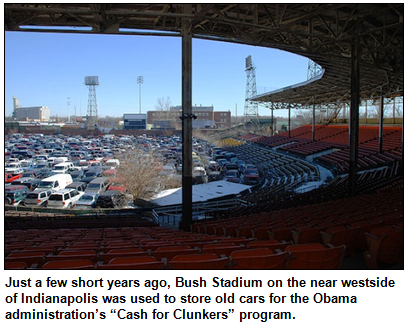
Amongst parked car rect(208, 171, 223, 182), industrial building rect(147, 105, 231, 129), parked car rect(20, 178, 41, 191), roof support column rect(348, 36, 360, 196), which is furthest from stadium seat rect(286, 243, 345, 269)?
industrial building rect(147, 105, 231, 129)

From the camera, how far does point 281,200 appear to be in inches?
516

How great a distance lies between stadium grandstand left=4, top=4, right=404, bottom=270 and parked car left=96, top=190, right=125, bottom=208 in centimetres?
265

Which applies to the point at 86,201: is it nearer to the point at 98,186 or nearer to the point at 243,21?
the point at 98,186

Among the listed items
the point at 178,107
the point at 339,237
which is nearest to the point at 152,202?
the point at 339,237

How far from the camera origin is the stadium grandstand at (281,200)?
3164 millimetres

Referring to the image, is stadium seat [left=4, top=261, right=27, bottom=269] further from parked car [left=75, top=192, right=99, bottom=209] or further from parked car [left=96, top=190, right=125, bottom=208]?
parked car [left=96, top=190, right=125, bottom=208]

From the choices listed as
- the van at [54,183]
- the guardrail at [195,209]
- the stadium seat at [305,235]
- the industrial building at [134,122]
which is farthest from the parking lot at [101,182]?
the industrial building at [134,122]

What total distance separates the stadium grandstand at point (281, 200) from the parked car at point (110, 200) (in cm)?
265

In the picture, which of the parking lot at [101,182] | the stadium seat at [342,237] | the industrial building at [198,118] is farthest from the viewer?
the industrial building at [198,118]

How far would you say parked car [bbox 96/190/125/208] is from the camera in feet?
53.5

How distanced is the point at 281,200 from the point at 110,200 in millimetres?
8523

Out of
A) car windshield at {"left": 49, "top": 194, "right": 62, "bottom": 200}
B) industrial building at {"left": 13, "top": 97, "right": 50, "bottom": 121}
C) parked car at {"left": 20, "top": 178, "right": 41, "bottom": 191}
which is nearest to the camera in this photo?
car windshield at {"left": 49, "top": 194, "right": 62, "bottom": 200}

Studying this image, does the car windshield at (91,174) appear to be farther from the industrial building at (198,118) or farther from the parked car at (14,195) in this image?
the industrial building at (198,118)

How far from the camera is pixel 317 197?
1181 centimetres
